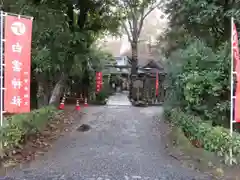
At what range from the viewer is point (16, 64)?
5.57 meters

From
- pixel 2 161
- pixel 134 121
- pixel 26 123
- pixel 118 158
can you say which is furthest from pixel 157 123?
pixel 2 161

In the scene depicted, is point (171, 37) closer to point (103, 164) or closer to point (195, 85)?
point (195, 85)

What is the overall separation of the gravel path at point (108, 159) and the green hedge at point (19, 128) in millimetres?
636

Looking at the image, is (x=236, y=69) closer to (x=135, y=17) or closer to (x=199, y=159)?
(x=199, y=159)

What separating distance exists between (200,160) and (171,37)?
6.98 m

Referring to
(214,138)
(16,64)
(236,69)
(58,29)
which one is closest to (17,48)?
(16,64)

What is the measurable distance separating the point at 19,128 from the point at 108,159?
6.96 ft

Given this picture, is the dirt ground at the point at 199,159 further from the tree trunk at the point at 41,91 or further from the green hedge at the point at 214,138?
the tree trunk at the point at 41,91

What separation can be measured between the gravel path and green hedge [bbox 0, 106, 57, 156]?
636 millimetres

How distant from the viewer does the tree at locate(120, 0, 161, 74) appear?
2052cm

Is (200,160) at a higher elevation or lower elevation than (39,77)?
lower

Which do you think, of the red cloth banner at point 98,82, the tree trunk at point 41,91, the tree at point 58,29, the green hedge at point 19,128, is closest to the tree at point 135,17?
the red cloth banner at point 98,82

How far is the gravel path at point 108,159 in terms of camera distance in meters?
4.92

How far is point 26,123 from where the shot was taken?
6.51 m
